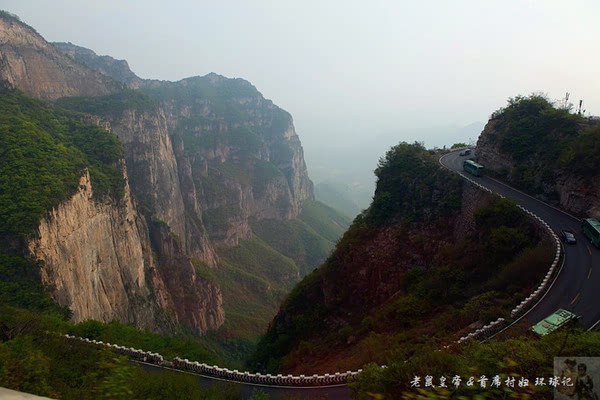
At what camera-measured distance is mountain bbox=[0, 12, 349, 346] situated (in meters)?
37.9

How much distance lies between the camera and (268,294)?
3248 inches

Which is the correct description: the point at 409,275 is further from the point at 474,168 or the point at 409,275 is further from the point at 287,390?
the point at 474,168

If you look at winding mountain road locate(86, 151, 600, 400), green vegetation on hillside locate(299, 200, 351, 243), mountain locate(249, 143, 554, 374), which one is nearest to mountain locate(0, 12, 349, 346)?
green vegetation on hillside locate(299, 200, 351, 243)

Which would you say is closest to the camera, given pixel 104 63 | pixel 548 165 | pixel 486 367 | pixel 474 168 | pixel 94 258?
pixel 486 367

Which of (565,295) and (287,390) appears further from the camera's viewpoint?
(287,390)

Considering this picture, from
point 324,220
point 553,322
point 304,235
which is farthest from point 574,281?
point 324,220

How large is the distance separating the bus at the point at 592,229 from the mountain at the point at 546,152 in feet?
4.30

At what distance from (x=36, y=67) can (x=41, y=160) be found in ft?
138

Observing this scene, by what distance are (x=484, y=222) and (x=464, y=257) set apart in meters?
2.78

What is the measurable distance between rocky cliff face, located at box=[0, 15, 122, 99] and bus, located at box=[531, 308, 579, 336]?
231ft

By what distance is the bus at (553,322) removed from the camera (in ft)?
44.5

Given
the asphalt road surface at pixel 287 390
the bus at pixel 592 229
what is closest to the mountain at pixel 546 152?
the bus at pixel 592 229

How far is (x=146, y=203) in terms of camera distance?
75625 millimetres

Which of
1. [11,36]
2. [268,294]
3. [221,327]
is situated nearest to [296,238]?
[268,294]
